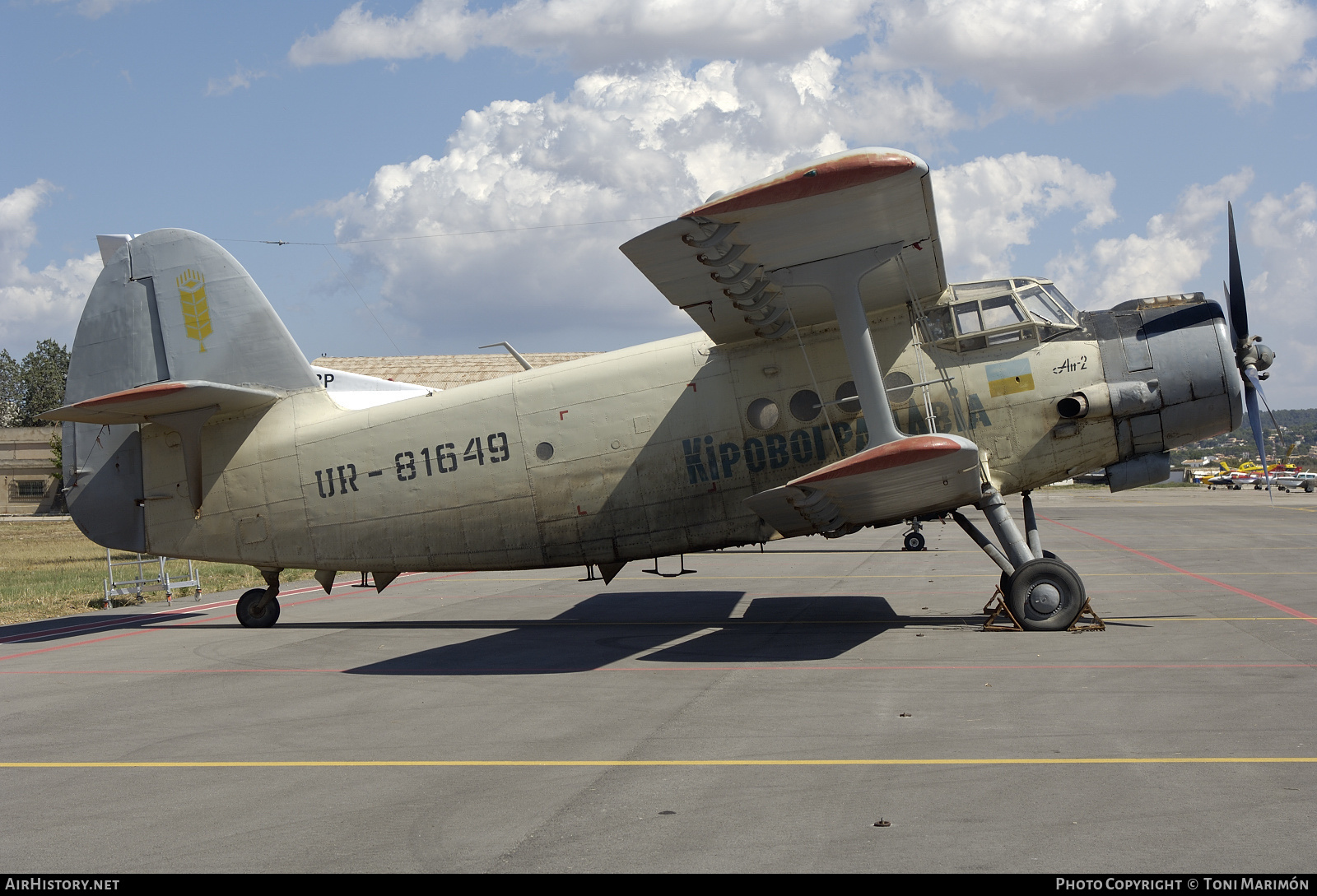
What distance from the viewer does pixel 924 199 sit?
976 cm

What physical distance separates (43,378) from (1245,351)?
144 m

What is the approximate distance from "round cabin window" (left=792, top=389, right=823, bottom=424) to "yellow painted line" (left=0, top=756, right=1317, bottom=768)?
6.25 metres

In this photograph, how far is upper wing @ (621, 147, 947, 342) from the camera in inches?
352

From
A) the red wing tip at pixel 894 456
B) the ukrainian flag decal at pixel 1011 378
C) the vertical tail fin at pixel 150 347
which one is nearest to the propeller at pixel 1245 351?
the ukrainian flag decal at pixel 1011 378

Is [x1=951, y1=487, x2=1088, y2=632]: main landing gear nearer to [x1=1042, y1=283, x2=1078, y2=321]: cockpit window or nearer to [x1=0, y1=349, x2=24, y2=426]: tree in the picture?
[x1=1042, y1=283, x2=1078, y2=321]: cockpit window

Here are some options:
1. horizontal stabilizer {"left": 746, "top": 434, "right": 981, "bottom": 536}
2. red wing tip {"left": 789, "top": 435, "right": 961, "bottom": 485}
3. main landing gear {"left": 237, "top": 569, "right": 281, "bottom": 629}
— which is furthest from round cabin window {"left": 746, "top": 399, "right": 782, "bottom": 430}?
main landing gear {"left": 237, "top": 569, "right": 281, "bottom": 629}

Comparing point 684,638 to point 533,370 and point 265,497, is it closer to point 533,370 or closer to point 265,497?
point 533,370

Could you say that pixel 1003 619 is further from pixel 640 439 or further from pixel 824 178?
pixel 824 178

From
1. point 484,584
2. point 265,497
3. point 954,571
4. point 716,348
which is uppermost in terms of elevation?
point 716,348

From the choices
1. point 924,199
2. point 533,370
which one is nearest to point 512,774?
point 924,199

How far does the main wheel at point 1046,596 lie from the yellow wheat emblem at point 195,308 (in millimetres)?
12134

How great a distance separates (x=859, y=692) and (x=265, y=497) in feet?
30.7

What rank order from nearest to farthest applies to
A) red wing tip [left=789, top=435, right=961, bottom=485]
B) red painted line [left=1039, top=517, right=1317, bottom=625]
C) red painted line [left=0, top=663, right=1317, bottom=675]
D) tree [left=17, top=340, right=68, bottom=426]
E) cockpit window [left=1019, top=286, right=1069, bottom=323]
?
red painted line [left=0, top=663, right=1317, bottom=675]
red wing tip [left=789, top=435, right=961, bottom=485]
cockpit window [left=1019, top=286, right=1069, bottom=323]
red painted line [left=1039, top=517, right=1317, bottom=625]
tree [left=17, top=340, right=68, bottom=426]

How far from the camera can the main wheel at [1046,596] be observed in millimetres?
11766
